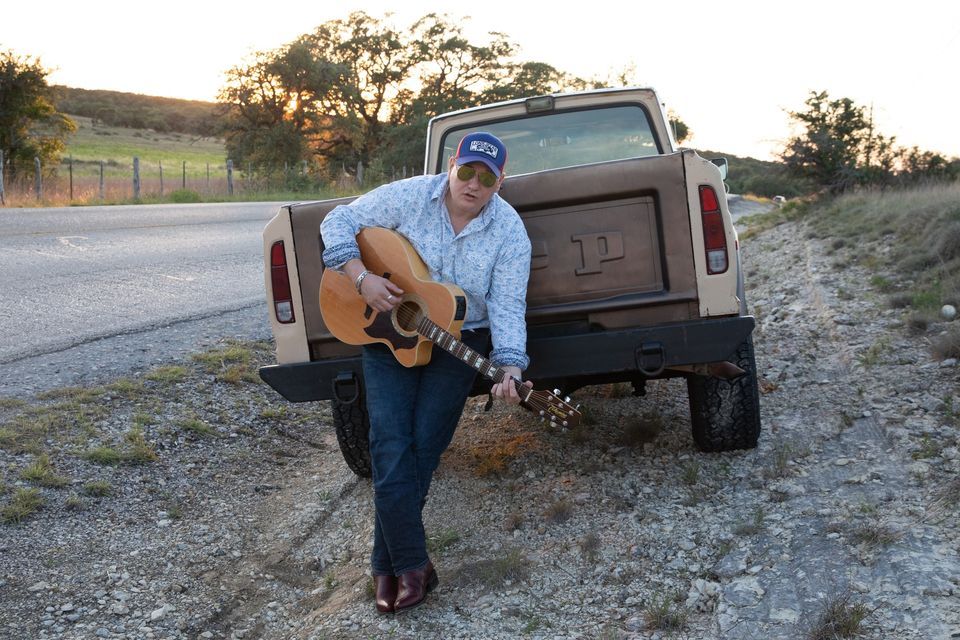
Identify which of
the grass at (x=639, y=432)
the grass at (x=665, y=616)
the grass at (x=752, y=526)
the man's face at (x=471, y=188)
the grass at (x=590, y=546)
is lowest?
the grass at (x=665, y=616)

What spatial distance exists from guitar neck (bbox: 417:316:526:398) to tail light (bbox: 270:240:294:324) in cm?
96

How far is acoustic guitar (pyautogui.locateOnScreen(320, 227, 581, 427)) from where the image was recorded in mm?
3625

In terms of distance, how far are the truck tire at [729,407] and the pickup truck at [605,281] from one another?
0.08ft

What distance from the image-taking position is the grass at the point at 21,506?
166 inches

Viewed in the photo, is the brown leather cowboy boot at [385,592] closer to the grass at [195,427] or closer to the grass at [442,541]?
the grass at [442,541]

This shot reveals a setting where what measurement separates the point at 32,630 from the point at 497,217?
235 cm

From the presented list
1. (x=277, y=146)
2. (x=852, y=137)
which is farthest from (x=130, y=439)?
(x=277, y=146)

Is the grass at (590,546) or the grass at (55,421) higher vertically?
the grass at (55,421)

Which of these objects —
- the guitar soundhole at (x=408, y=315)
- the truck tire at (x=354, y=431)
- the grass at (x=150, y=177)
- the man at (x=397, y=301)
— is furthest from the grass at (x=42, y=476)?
the grass at (x=150, y=177)

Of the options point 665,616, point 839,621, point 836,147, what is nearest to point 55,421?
point 665,616

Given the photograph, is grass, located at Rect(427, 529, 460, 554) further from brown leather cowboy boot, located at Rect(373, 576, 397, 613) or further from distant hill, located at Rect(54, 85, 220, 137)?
distant hill, located at Rect(54, 85, 220, 137)

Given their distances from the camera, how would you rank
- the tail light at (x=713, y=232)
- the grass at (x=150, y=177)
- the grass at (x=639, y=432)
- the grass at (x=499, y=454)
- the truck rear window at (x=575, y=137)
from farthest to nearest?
the grass at (x=150, y=177) → the truck rear window at (x=575, y=137) → the grass at (x=639, y=432) → the grass at (x=499, y=454) → the tail light at (x=713, y=232)

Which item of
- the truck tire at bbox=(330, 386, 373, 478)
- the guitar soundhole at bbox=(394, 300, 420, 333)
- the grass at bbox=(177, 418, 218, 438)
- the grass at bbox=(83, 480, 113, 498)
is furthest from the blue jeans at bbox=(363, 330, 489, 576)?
the grass at bbox=(177, 418, 218, 438)

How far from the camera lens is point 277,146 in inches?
1673
